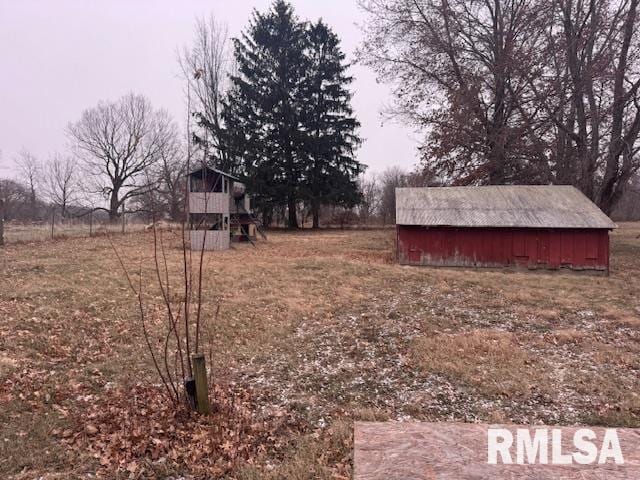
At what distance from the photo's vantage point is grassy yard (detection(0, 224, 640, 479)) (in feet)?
13.1

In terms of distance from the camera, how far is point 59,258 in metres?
14.0

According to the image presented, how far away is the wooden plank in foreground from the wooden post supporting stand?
6.41 feet

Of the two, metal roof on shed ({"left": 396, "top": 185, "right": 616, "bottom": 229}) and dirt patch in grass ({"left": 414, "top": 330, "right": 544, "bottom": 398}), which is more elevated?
metal roof on shed ({"left": 396, "top": 185, "right": 616, "bottom": 229})

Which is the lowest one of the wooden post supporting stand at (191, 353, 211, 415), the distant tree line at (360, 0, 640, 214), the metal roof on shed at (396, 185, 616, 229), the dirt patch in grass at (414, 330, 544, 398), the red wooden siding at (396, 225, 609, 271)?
the dirt patch in grass at (414, 330, 544, 398)

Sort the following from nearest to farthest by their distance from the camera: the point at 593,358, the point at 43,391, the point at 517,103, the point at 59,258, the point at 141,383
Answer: the point at 43,391 < the point at 141,383 < the point at 593,358 < the point at 59,258 < the point at 517,103

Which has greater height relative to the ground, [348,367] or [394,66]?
[394,66]

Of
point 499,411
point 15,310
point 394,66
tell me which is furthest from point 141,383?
point 394,66

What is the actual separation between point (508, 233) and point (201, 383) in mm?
14606

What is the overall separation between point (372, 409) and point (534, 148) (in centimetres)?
2097

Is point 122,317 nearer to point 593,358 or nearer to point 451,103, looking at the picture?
point 593,358

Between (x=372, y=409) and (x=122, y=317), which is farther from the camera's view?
(x=122, y=317)

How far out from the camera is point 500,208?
54.9 feet
